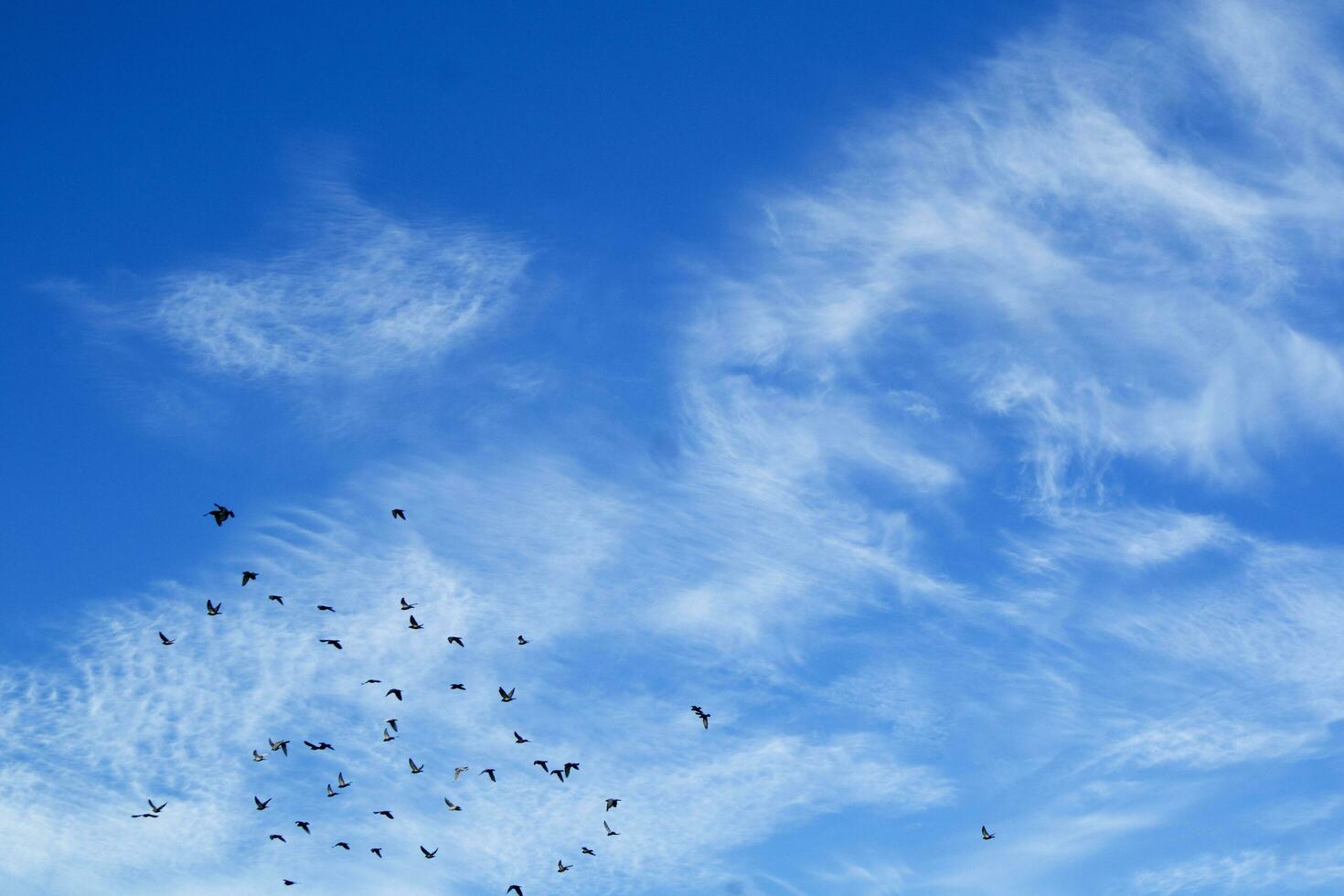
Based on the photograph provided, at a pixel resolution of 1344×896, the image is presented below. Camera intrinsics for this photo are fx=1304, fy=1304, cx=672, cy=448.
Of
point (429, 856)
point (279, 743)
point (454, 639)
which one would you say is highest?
point (454, 639)

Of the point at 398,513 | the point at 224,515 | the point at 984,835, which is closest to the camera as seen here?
the point at 224,515

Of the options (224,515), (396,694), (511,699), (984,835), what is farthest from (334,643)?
(984,835)

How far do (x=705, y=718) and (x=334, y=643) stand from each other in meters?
35.7

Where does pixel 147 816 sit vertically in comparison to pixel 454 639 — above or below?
below

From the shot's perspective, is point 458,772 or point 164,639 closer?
point 164,639

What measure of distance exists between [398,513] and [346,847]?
3310 centimetres

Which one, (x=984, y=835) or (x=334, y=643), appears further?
(x=984, y=835)

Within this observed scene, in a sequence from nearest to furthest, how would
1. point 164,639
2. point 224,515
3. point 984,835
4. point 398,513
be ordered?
point 224,515 → point 164,639 → point 398,513 → point 984,835

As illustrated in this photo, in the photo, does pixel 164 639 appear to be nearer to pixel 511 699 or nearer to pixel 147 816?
pixel 147 816

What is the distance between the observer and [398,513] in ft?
399

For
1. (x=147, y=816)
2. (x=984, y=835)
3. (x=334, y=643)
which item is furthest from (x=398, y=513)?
(x=984, y=835)

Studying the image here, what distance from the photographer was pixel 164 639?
114 m

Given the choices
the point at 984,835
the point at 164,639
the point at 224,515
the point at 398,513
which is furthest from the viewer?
the point at 984,835

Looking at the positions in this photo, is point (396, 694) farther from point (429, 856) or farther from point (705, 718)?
point (705, 718)
